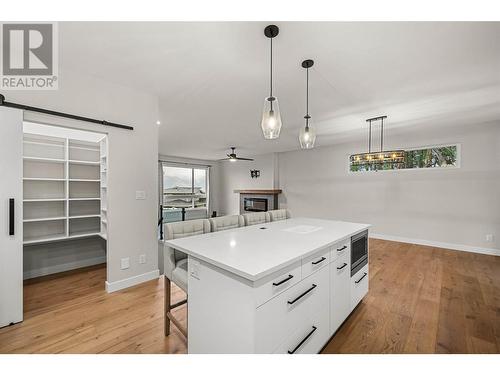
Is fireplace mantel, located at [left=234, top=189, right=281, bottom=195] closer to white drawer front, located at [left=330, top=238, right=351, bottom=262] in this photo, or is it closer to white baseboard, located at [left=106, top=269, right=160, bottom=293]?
white baseboard, located at [left=106, top=269, right=160, bottom=293]

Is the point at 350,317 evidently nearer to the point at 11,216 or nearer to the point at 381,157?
the point at 381,157

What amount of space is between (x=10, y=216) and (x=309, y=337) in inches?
102

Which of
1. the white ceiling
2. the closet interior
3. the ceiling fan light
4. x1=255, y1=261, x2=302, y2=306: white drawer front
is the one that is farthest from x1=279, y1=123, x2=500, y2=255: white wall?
the closet interior

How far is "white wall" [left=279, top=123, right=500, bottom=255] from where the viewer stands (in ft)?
12.9

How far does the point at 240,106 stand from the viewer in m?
3.24

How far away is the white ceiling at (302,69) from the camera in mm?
1663

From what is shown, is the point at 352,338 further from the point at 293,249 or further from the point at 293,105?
the point at 293,105

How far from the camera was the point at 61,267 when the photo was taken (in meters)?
3.10

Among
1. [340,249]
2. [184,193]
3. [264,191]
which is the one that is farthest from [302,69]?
[184,193]

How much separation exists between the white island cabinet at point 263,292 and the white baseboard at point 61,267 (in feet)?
9.09

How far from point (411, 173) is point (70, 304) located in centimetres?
625

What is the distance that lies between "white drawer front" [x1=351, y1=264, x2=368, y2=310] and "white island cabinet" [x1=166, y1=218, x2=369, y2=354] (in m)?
0.29

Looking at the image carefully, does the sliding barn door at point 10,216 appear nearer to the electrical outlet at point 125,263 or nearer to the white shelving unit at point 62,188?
the electrical outlet at point 125,263

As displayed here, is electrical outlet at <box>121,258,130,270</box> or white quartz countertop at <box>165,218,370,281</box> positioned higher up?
white quartz countertop at <box>165,218,370,281</box>
